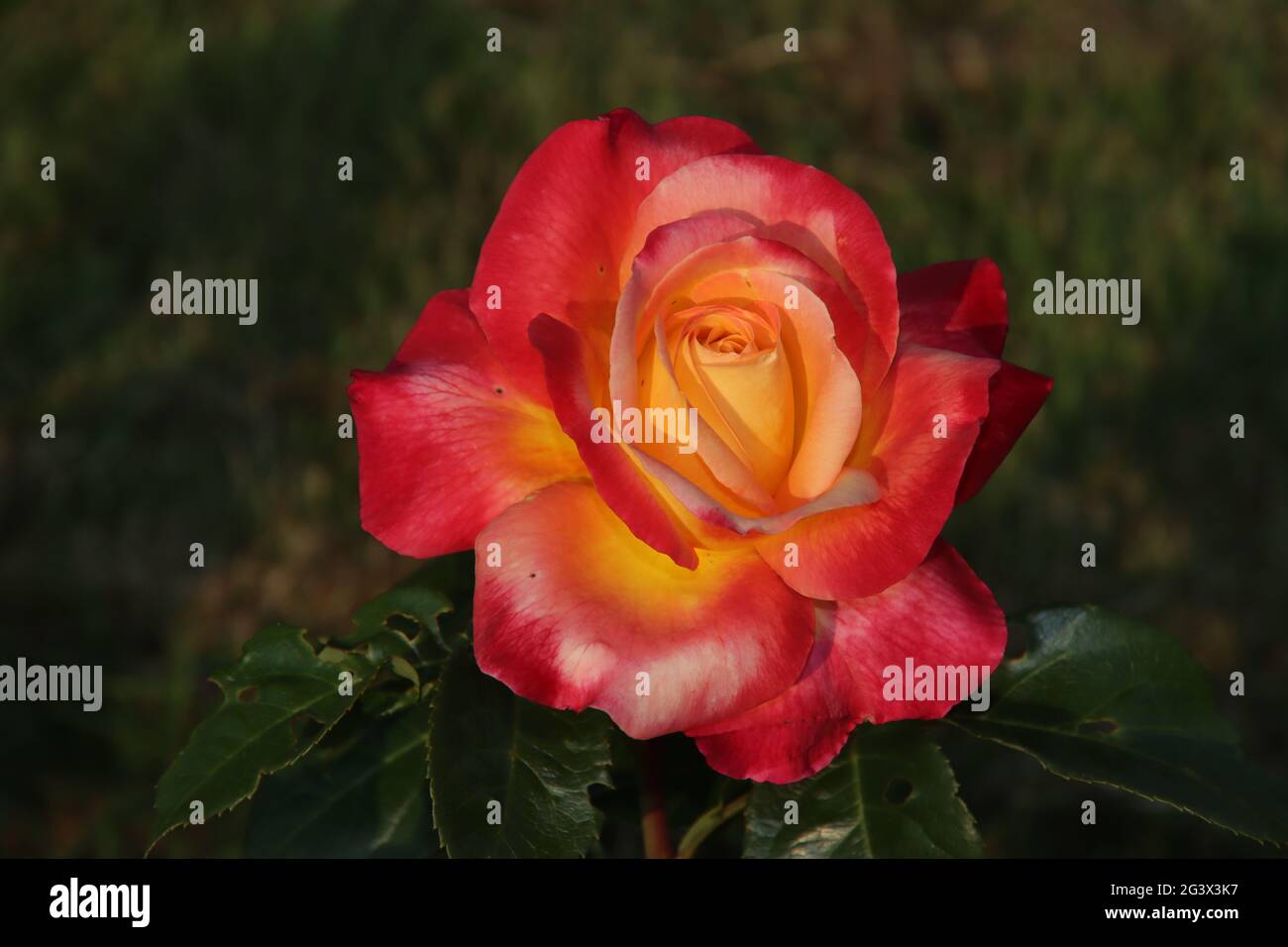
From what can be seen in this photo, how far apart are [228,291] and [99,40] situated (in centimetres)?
79

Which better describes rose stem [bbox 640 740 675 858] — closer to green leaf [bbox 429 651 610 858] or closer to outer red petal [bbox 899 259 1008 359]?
green leaf [bbox 429 651 610 858]

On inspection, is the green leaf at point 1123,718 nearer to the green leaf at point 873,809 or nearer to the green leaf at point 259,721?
the green leaf at point 873,809

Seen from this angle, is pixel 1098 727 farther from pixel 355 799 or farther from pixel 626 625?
pixel 355 799

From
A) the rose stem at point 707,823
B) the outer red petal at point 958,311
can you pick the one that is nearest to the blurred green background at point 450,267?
the rose stem at point 707,823

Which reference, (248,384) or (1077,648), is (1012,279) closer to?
(248,384)

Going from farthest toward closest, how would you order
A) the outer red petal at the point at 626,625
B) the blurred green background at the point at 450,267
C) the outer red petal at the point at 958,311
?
the blurred green background at the point at 450,267 < the outer red petal at the point at 958,311 < the outer red petal at the point at 626,625

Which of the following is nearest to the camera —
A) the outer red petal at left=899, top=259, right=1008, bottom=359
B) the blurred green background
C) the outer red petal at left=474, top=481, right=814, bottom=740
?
the outer red petal at left=474, top=481, right=814, bottom=740

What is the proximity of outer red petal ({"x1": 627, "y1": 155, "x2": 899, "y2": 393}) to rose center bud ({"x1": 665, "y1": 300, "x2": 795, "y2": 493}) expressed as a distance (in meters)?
0.04

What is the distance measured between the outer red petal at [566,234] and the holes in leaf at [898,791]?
12.1 inches

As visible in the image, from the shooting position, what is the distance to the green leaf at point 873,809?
0.83 meters

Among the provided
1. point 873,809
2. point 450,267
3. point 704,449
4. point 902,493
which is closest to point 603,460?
point 704,449

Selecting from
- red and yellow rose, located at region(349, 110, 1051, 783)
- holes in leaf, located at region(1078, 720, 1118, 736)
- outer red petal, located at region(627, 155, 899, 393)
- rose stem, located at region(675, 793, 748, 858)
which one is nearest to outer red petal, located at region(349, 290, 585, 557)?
red and yellow rose, located at region(349, 110, 1051, 783)

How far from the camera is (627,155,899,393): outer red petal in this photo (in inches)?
32.6

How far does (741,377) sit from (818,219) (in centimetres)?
11
